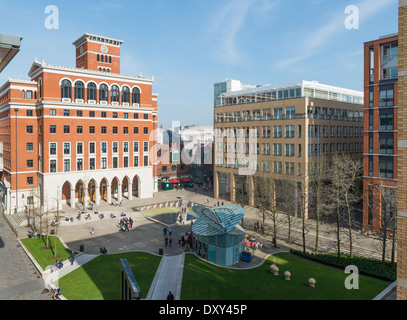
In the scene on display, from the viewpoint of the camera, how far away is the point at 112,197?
68.0 m

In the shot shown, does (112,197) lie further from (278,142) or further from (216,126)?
(278,142)

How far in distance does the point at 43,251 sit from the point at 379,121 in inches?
1792

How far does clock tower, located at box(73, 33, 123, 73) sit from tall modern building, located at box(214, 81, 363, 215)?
25.5 metres

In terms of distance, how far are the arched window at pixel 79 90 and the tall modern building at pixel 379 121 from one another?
48.3 meters

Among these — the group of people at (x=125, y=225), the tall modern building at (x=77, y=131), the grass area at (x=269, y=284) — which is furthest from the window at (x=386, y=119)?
the tall modern building at (x=77, y=131)

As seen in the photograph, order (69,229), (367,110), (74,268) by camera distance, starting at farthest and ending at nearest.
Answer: (69,229)
(367,110)
(74,268)

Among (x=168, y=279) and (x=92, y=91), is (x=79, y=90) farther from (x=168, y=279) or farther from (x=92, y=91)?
(x=168, y=279)

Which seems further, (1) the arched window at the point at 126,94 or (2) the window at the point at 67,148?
(1) the arched window at the point at 126,94

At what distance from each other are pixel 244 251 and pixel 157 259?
940 centimetres

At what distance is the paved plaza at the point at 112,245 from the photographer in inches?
1077

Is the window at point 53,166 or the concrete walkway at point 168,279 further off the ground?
the window at point 53,166

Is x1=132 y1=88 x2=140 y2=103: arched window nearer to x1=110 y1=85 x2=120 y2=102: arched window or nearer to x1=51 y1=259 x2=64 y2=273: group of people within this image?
x1=110 y1=85 x2=120 y2=102: arched window

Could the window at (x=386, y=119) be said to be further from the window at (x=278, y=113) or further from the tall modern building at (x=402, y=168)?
the tall modern building at (x=402, y=168)
